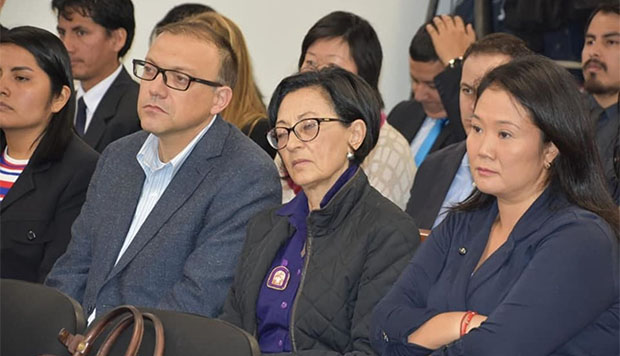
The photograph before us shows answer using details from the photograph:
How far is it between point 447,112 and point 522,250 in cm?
171

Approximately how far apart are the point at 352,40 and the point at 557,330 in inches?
76.8

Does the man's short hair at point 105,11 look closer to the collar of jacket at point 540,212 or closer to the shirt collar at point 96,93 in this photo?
the shirt collar at point 96,93

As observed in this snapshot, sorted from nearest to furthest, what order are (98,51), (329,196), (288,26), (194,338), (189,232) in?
(194,338)
(329,196)
(189,232)
(98,51)
(288,26)

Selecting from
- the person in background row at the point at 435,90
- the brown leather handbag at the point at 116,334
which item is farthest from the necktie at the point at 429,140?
the brown leather handbag at the point at 116,334

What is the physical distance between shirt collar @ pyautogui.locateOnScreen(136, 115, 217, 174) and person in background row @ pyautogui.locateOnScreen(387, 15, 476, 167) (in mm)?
1114

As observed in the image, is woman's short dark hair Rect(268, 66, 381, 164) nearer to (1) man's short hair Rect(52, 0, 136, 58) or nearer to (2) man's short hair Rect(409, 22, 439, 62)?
(2) man's short hair Rect(409, 22, 439, 62)

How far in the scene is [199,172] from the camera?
2990mm

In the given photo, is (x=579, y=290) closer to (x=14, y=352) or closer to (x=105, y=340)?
(x=105, y=340)

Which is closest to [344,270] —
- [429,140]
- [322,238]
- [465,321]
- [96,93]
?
[322,238]

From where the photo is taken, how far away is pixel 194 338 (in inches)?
80.0

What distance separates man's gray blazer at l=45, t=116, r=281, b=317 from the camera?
286cm

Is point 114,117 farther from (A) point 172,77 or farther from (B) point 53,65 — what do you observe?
(A) point 172,77

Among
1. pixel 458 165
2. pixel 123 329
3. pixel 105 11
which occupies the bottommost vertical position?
pixel 458 165

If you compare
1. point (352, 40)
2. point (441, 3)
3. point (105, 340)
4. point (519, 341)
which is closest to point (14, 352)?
point (105, 340)
